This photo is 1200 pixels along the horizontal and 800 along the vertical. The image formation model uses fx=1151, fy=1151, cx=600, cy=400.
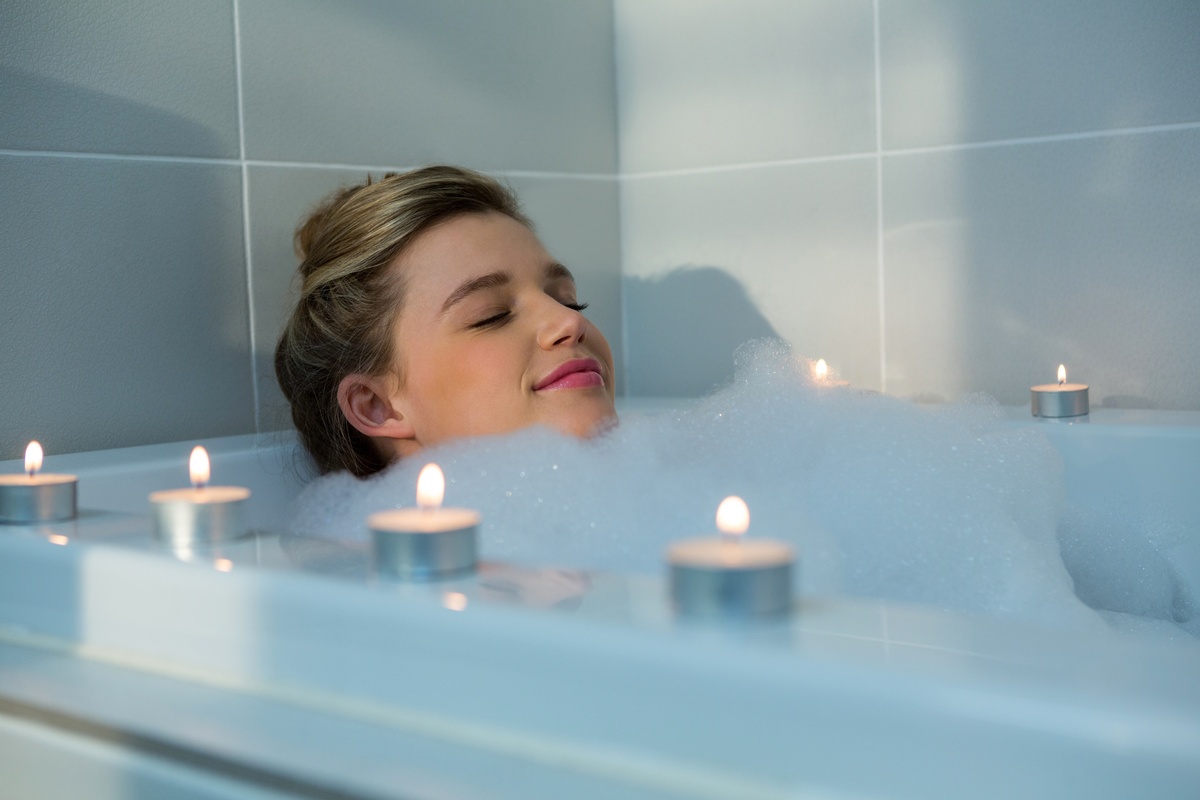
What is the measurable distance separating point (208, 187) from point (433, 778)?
3.88 ft

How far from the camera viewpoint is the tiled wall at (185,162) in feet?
4.50

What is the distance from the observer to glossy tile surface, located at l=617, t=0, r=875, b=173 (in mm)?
1932

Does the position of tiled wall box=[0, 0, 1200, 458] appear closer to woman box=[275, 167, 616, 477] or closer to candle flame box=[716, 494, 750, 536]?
woman box=[275, 167, 616, 477]

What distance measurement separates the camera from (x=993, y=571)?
0.98 metres

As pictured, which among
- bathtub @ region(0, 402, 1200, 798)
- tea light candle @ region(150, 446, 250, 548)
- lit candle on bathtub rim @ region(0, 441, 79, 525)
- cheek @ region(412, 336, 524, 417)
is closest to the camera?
bathtub @ region(0, 402, 1200, 798)

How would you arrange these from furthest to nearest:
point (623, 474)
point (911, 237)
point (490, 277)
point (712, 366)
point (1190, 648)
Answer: point (712, 366), point (911, 237), point (490, 277), point (623, 474), point (1190, 648)

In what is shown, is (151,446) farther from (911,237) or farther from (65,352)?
(911,237)

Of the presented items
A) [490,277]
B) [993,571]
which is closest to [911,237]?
[490,277]

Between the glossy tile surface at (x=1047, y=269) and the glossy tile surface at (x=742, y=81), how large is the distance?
0.16 meters

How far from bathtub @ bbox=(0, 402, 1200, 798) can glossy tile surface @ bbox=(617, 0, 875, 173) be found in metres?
1.44

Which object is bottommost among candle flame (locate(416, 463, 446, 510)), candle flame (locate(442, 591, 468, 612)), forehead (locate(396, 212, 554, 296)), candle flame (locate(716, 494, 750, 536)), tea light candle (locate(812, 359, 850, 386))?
candle flame (locate(442, 591, 468, 612))

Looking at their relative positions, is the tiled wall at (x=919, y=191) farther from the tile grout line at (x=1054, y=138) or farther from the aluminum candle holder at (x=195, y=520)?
the aluminum candle holder at (x=195, y=520)

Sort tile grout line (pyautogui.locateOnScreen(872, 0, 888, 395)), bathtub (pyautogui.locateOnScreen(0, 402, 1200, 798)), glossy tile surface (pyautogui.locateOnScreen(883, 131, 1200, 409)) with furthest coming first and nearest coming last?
tile grout line (pyautogui.locateOnScreen(872, 0, 888, 395)) < glossy tile surface (pyautogui.locateOnScreen(883, 131, 1200, 409)) < bathtub (pyautogui.locateOnScreen(0, 402, 1200, 798))

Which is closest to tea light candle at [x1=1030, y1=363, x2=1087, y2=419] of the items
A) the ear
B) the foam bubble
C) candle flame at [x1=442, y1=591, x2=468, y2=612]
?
the foam bubble
